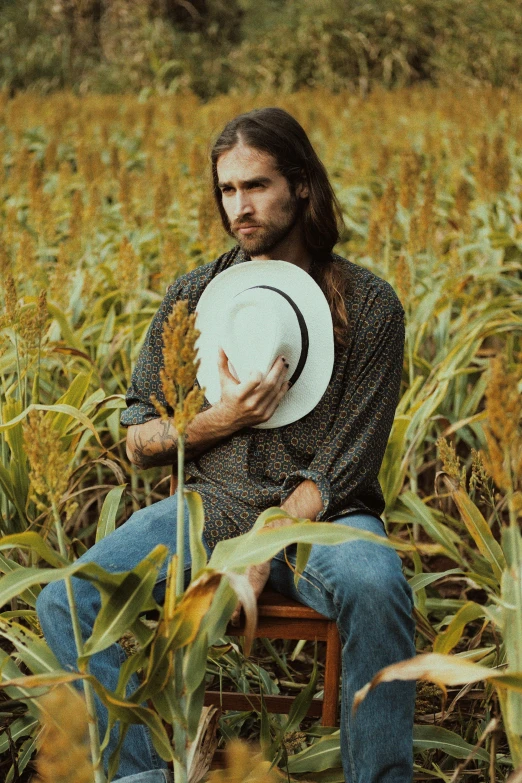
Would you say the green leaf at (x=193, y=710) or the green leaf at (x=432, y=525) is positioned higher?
the green leaf at (x=193, y=710)

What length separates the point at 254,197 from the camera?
2545 mm

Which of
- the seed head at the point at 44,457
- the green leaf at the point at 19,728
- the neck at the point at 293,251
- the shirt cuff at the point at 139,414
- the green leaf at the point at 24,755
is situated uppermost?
the neck at the point at 293,251

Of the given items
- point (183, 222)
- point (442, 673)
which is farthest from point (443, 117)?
point (442, 673)

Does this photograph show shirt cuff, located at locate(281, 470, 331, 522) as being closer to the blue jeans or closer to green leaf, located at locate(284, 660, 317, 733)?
the blue jeans

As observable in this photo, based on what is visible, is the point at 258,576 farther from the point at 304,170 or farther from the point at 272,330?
the point at 304,170

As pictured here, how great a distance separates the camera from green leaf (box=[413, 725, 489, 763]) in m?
2.21

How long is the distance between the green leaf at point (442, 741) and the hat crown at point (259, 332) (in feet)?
2.88

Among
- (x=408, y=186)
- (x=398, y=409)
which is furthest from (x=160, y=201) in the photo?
(x=398, y=409)

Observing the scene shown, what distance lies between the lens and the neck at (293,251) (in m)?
2.62

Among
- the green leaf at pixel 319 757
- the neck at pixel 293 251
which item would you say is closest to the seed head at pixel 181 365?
the green leaf at pixel 319 757

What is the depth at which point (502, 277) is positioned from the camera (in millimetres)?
4062

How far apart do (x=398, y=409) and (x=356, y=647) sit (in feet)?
4.55

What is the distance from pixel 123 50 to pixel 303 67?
2.35m

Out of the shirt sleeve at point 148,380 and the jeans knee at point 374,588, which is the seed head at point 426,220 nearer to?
the shirt sleeve at point 148,380
